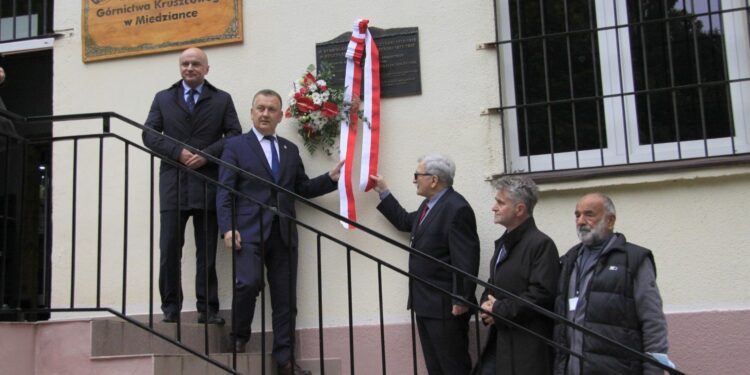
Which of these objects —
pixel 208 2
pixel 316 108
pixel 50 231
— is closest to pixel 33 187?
pixel 50 231

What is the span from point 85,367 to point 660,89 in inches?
150

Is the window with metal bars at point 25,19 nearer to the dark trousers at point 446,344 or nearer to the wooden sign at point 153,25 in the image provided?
the wooden sign at point 153,25

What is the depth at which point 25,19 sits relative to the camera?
718cm

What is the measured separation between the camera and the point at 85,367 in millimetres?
4676

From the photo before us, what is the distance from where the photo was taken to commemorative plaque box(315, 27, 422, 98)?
6.21 m

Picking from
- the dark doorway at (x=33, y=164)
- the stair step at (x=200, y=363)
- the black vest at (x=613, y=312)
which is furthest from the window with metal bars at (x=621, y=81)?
the dark doorway at (x=33, y=164)

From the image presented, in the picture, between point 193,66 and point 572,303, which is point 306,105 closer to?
point 193,66

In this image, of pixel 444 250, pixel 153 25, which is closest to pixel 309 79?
pixel 153 25

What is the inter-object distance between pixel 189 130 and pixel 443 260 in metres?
1.93

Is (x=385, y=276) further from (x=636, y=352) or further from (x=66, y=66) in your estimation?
(x=66, y=66)

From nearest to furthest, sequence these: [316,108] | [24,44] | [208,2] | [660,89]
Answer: [660,89]
[316,108]
[208,2]
[24,44]

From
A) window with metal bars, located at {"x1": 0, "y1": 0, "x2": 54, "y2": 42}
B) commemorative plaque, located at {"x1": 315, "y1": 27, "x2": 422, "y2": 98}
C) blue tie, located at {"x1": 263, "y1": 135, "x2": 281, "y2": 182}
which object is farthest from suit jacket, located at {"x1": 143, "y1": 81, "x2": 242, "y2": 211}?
window with metal bars, located at {"x1": 0, "y1": 0, "x2": 54, "y2": 42}

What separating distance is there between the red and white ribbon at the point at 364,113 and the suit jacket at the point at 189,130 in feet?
2.49

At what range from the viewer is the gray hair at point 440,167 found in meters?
5.62
